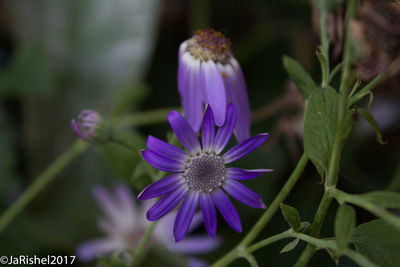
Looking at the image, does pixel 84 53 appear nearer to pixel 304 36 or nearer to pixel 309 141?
pixel 304 36

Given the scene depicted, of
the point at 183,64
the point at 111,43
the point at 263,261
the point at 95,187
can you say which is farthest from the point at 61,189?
the point at 183,64

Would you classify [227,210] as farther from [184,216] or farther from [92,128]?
[92,128]

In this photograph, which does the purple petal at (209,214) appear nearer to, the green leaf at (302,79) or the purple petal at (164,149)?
the purple petal at (164,149)

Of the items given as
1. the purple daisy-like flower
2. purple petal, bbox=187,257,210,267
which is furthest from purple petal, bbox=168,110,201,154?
purple petal, bbox=187,257,210,267

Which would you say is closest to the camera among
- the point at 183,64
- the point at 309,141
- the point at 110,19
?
the point at 309,141

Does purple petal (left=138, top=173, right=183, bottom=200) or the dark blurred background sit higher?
the dark blurred background

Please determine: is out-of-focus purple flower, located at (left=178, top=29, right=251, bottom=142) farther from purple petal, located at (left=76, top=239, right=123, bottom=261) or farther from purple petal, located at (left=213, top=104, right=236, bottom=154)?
purple petal, located at (left=76, top=239, right=123, bottom=261)

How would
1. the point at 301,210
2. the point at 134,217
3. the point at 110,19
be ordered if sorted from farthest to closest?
the point at 110,19 < the point at 134,217 < the point at 301,210

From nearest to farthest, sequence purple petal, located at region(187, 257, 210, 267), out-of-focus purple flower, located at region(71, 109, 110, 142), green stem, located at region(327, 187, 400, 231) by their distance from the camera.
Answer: green stem, located at region(327, 187, 400, 231)
out-of-focus purple flower, located at region(71, 109, 110, 142)
purple petal, located at region(187, 257, 210, 267)
